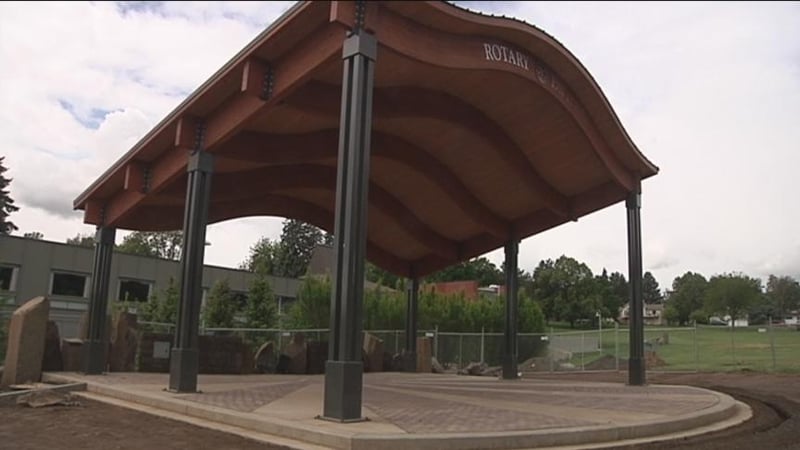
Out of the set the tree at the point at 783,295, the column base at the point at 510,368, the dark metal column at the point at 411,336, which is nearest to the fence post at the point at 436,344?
the dark metal column at the point at 411,336

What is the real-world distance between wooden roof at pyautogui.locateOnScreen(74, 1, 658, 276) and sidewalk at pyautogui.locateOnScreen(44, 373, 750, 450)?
189 inches

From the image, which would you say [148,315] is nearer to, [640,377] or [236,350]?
[236,350]

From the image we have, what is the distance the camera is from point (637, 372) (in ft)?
51.9

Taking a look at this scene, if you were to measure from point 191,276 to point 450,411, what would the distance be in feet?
18.2

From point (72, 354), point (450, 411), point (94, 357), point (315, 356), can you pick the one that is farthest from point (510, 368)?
point (72, 354)

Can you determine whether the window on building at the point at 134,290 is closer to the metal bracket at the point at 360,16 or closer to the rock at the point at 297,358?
the rock at the point at 297,358

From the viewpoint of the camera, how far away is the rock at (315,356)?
20.2m

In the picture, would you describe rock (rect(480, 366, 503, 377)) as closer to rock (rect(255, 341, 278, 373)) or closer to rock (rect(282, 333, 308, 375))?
rock (rect(282, 333, 308, 375))

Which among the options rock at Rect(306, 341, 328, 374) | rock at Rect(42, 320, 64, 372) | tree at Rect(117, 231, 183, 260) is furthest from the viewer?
tree at Rect(117, 231, 183, 260)

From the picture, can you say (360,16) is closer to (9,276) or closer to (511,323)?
(511,323)

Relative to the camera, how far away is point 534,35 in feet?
39.1

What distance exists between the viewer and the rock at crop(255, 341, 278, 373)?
762 inches

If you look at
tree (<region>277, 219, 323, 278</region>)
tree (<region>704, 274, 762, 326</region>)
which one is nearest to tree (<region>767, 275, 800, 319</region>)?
tree (<region>704, 274, 762, 326</region>)

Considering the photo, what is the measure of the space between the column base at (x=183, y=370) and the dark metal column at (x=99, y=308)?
4.51m
